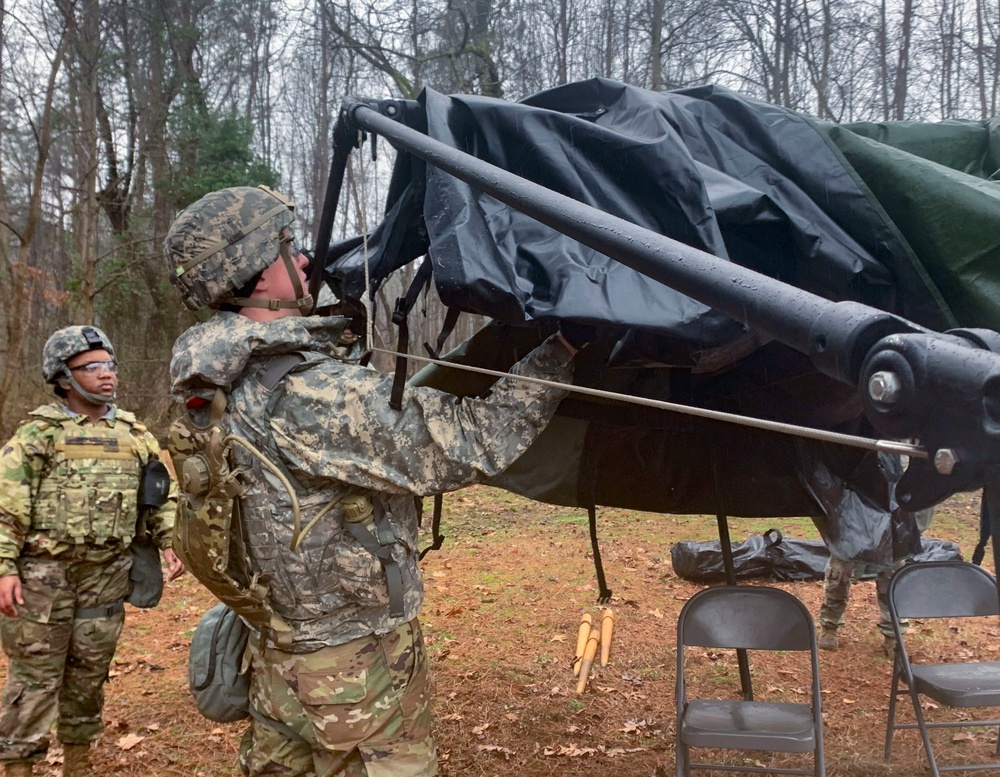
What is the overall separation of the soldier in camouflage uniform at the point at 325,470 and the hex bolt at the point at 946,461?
152 centimetres

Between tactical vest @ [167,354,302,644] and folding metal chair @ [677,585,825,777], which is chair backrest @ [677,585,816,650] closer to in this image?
folding metal chair @ [677,585,825,777]

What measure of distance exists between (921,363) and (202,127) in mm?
17972

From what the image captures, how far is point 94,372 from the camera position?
460 cm

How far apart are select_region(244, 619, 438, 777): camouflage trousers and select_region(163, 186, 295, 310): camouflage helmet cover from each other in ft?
4.29

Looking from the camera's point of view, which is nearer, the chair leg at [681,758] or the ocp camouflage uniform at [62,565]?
the chair leg at [681,758]

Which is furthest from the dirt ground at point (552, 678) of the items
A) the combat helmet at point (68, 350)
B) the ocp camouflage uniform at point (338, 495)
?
the combat helmet at point (68, 350)

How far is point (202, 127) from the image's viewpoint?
1675 centimetres

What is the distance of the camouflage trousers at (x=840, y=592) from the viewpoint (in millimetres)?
6031

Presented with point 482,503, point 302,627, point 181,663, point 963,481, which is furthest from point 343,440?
point 482,503

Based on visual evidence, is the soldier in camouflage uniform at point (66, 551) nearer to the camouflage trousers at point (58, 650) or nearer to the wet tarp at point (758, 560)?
the camouflage trousers at point (58, 650)

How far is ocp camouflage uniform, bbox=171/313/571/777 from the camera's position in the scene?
8.29 feet

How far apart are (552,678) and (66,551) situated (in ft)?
10.9

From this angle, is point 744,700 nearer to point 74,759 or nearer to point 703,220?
point 703,220

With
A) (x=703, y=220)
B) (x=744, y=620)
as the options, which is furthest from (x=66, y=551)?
(x=703, y=220)
